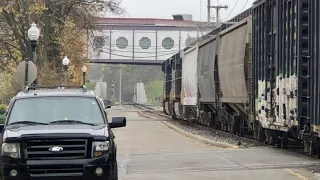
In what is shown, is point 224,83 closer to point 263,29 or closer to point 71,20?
point 263,29

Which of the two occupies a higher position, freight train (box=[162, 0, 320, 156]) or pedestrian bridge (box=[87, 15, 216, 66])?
pedestrian bridge (box=[87, 15, 216, 66])

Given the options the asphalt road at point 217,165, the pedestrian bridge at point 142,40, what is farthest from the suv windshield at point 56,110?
the pedestrian bridge at point 142,40

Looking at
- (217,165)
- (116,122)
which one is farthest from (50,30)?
(116,122)

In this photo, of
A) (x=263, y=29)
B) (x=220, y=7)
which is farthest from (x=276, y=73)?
(x=220, y=7)

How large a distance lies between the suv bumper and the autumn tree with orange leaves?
22.8 m

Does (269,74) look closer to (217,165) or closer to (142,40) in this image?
(217,165)

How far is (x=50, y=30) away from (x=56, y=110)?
26485 mm

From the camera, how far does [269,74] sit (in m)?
16.8

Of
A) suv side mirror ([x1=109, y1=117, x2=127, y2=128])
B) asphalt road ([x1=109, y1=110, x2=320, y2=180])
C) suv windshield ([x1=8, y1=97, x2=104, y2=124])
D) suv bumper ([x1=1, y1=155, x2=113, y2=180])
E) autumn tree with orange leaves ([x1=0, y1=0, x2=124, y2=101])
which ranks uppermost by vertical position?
autumn tree with orange leaves ([x1=0, y1=0, x2=124, y2=101])

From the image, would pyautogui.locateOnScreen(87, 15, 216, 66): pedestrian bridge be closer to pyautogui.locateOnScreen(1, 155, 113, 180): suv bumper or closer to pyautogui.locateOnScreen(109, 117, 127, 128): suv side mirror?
pyautogui.locateOnScreen(109, 117, 127, 128): suv side mirror

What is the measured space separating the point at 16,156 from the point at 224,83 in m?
15.0

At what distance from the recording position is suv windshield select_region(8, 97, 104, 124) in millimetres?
10156

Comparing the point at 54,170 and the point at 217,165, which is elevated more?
the point at 54,170

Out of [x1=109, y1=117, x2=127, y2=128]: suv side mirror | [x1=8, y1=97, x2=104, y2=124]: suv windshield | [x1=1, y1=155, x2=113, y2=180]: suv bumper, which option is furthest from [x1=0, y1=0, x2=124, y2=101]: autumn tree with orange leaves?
[x1=1, y1=155, x2=113, y2=180]: suv bumper
